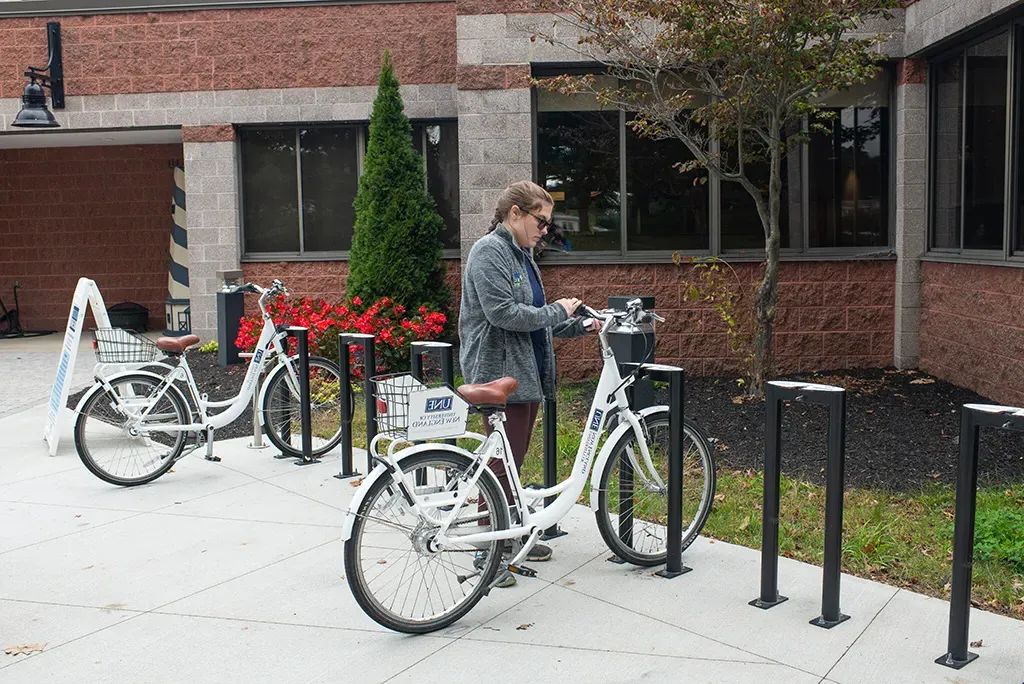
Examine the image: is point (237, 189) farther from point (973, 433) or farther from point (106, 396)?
point (973, 433)

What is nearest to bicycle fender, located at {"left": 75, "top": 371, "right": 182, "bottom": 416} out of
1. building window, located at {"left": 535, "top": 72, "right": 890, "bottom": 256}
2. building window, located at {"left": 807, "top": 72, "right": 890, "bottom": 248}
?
building window, located at {"left": 535, "top": 72, "right": 890, "bottom": 256}

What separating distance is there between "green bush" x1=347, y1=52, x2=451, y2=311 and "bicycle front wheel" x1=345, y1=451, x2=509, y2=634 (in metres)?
7.05

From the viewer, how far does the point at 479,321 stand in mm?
5164

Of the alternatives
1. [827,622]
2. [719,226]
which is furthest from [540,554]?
[719,226]

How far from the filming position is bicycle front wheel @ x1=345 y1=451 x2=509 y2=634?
4.36m

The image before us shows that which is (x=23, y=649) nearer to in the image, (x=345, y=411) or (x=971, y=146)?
(x=345, y=411)

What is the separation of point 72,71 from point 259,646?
37.0 feet

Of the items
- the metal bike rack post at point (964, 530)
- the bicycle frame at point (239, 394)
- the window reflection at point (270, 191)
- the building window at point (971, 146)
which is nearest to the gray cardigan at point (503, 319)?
the metal bike rack post at point (964, 530)

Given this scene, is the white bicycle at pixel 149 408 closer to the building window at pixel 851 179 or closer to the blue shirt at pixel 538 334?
the blue shirt at pixel 538 334

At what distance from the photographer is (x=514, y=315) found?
16.2 ft

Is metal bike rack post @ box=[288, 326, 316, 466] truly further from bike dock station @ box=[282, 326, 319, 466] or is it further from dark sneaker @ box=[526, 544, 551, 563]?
dark sneaker @ box=[526, 544, 551, 563]

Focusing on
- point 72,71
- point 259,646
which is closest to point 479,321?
point 259,646

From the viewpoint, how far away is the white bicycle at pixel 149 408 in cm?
700

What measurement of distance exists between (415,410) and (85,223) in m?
14.9
